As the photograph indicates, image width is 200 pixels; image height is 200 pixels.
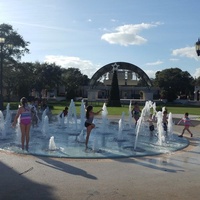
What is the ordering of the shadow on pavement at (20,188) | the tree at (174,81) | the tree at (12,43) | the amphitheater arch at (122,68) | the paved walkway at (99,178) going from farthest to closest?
the tree at (174,81)
the amphitheater arch at (122,68)
the tree at (12,43)
the paved walkway at (99,178)
the shadow on pavement at (20,188)

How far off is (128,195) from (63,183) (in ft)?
4.83

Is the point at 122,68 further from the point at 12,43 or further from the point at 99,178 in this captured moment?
the point at 99,178

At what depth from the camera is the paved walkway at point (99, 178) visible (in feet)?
20.2

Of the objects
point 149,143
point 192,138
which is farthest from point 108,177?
point 192,138

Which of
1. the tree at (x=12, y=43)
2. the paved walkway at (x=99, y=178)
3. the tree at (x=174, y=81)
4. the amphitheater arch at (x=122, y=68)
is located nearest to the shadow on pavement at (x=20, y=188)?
the paved walkway at (x=99, y=178)

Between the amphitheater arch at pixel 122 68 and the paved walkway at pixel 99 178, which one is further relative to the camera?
the amphitheater arch at pixel 122 68

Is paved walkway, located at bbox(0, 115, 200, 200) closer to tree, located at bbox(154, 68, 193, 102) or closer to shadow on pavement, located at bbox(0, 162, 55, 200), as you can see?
shadow on pavement, located at bbox(0, 162, 55, 200)

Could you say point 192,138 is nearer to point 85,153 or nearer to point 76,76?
point 85,153

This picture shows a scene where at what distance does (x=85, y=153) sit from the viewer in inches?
403

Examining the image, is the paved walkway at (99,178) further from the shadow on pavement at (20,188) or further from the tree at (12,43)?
the tree at (12,43)

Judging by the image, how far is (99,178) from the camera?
7.31 metres

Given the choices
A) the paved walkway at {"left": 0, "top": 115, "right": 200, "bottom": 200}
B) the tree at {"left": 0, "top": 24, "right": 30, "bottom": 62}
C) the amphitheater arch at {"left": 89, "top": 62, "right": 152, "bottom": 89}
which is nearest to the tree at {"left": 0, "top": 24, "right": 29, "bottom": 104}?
the tree at {"left": 0, "top": 24, "right": 30, "bottom": 62}

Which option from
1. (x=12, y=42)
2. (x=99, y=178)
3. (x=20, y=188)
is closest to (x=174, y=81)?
(x=12, y=42)

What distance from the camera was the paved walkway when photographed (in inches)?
242
